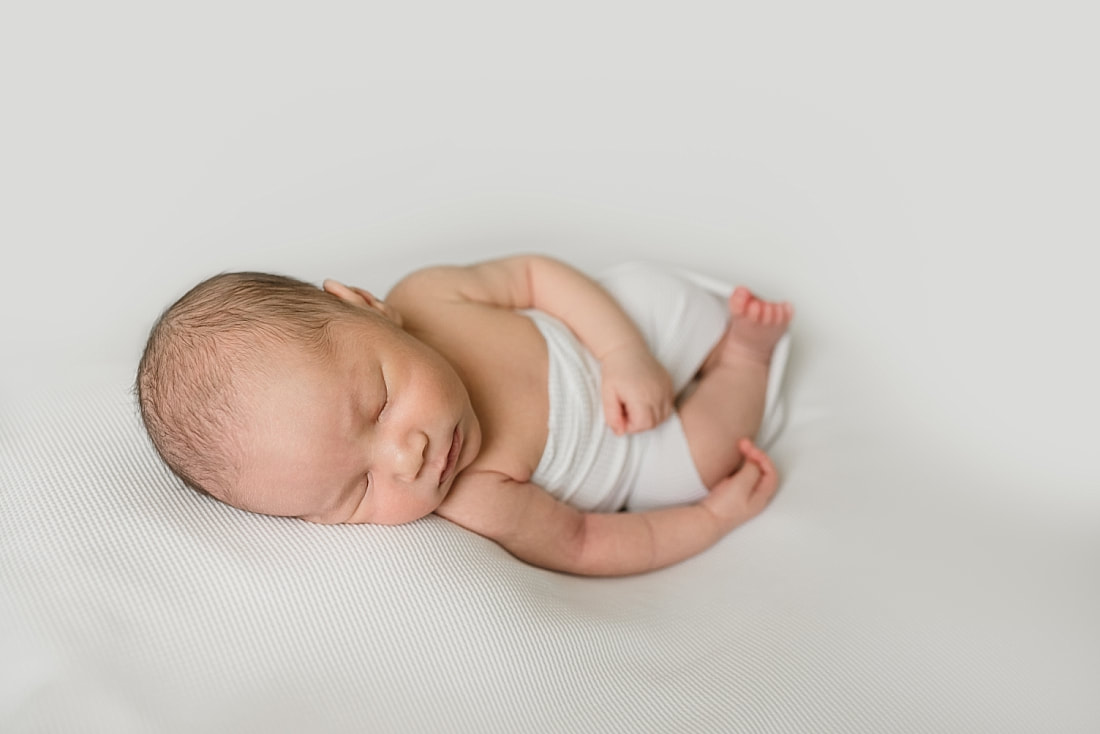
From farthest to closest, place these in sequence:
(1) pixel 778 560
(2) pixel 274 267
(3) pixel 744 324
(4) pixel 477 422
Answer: (2) pixel 274 267 → (3) pixel 744 324 → (1) pixel 778 560 → (4) pixel 477 422

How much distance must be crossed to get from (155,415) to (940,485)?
134 cm

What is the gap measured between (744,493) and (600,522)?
A: 0.91ft

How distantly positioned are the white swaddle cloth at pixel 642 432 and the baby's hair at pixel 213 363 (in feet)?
1.57

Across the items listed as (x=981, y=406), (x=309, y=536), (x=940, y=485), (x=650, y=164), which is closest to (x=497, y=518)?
(x=309, y=536)

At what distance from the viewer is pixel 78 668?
117cm

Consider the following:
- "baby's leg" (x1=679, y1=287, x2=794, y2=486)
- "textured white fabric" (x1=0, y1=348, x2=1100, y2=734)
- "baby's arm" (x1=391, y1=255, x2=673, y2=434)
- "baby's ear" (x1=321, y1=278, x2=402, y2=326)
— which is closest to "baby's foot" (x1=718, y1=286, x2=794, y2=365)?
"baby's leg" (x1=679, y1=287, x2=794, y2=486)

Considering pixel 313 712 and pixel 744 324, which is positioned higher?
pixel 744 324

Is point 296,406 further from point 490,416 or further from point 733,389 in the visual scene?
point 733,389

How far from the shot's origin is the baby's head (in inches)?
49.9

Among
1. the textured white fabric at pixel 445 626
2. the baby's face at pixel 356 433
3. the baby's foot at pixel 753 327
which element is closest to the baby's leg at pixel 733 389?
the baby's foot at pixel 753 327

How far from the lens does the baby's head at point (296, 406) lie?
49.9 inches

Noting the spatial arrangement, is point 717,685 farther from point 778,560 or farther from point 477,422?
point 477,422

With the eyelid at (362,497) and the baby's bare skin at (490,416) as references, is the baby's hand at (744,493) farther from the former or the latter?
the eyelid at (362,497)

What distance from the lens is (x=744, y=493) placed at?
5.73 ft
